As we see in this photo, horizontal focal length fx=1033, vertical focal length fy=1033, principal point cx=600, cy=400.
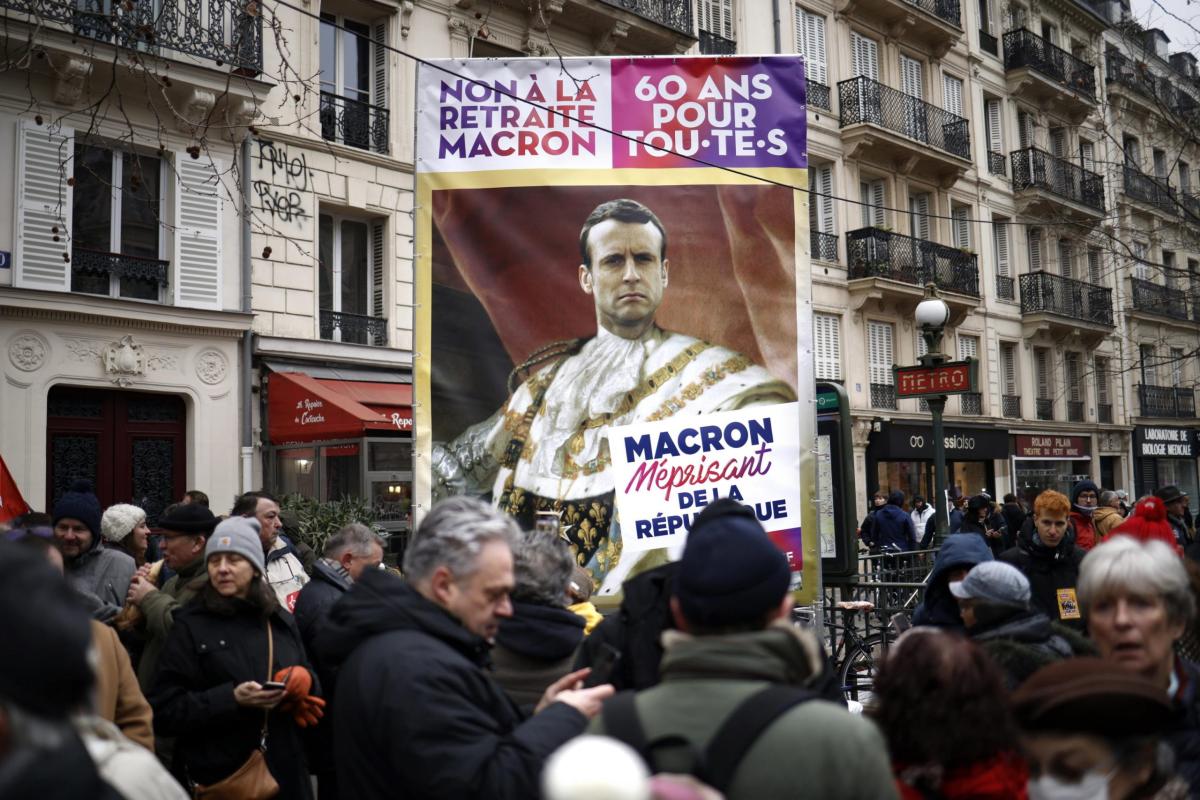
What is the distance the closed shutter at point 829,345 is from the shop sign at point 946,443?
1707 mm

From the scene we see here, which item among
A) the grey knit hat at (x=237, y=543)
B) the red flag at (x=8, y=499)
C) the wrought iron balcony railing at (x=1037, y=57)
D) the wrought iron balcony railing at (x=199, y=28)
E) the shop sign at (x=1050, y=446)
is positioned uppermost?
the wrought iron balcony railing at (x=1037, y=57)

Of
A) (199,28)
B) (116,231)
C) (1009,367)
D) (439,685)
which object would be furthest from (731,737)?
(1009,367)

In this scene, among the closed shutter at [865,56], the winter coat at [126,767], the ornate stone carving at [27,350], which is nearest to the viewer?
the winter coat at [126,767]

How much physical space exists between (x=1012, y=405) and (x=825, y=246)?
27.5 ft

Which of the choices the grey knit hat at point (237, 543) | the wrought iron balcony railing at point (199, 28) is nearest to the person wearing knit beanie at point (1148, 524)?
the grey knit hat at point (237, 543)

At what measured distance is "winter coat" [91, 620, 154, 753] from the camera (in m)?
3.20

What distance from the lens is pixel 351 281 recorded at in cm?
1509

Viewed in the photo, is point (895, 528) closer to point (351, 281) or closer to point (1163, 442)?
point (351, 281)

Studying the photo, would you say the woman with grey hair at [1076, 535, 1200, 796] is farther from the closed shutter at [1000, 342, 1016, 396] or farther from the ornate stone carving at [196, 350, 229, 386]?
the closed shutter at [1000, 342, 1016, 396]

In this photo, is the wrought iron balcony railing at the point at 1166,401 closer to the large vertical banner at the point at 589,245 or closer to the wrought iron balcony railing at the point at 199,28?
the wrought iron balcony railing at the point at 199,28

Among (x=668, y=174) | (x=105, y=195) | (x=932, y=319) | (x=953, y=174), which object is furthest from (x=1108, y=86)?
(x=668, y=174)

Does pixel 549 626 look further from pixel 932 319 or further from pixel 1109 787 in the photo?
pixel 932 319

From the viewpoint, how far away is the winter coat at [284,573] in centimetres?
588

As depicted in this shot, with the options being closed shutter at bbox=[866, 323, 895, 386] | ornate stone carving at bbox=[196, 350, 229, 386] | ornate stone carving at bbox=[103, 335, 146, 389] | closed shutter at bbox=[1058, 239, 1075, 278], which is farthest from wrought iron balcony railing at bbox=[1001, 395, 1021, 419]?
ornate stone carving at bbox=[103, 335, 146, 389]
